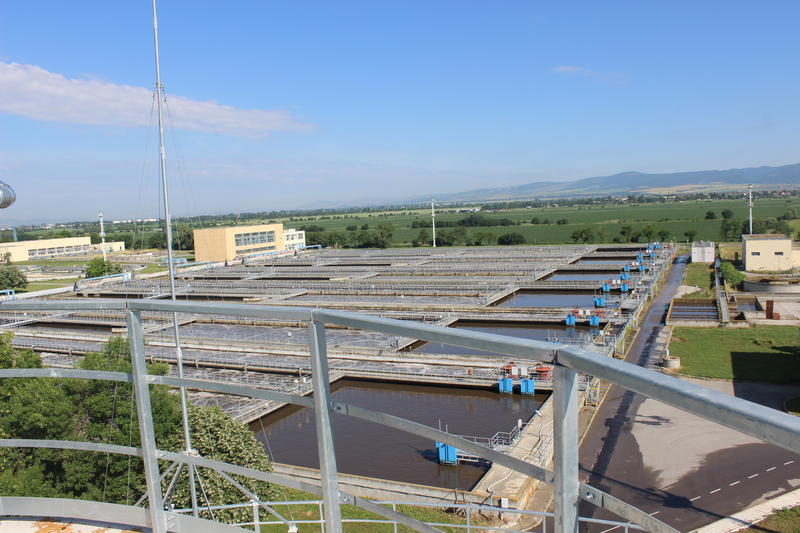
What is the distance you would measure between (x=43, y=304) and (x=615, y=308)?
890 inches

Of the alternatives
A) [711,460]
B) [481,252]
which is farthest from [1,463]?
[481,252]

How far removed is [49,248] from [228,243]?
23166 millimetres

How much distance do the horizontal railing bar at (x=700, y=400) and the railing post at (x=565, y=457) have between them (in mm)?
89

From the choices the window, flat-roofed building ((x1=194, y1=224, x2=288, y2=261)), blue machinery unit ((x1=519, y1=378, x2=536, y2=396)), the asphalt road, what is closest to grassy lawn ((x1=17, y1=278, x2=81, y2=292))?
flat-roofed building ((x1=194, y1=224, x2=288, y2=261))

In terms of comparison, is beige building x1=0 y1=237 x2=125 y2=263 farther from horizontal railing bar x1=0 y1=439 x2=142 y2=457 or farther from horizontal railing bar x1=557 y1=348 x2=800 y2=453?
horizontal railing bar x1=557 y1=348 x2=800 y2=453

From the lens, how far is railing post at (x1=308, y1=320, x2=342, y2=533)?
68.4 inches

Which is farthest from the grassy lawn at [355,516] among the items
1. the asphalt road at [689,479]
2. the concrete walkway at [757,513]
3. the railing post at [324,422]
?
the railing post at [324,422]

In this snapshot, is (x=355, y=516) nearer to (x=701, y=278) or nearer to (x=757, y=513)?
(x=757, y=513)

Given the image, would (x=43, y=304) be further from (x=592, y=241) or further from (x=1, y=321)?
(x=592, y=241)

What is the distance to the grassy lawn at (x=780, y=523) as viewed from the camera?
21.6ft

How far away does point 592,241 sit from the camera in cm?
5103

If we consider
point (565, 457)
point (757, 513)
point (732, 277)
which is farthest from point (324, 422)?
point (732, 277)

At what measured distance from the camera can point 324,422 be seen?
1750 millimetres

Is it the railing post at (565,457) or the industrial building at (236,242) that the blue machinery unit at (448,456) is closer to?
the railing post at (565,457)
